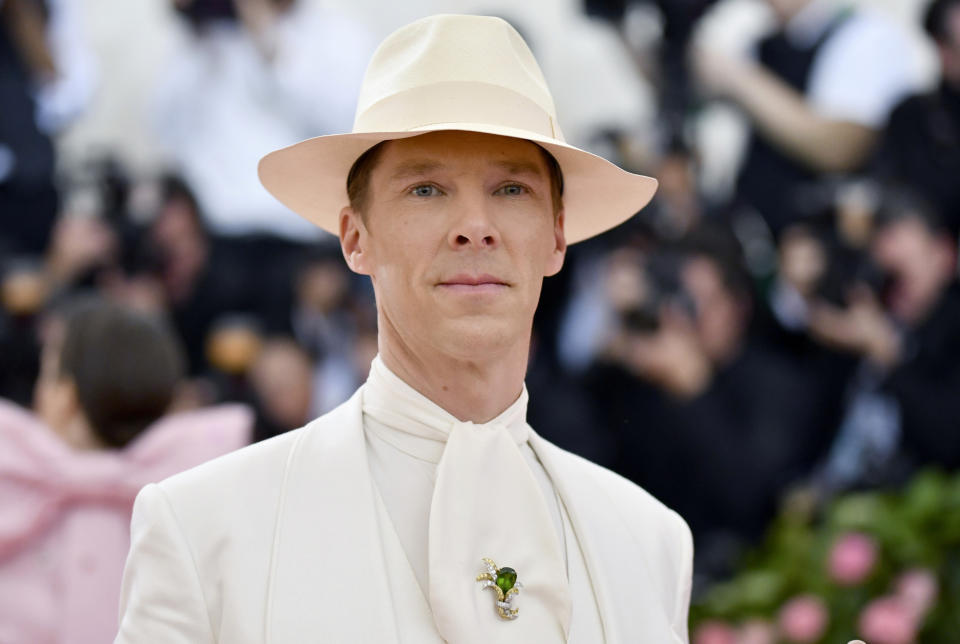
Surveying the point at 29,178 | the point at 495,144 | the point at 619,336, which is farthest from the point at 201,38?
the point at 495,144

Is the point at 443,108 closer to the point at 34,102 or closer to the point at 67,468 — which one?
the point at 67,468

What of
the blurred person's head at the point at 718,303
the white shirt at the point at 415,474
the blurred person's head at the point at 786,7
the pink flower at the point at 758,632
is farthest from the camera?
the blurred person's head at the point at 786,7

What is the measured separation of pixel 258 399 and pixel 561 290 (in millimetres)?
1559

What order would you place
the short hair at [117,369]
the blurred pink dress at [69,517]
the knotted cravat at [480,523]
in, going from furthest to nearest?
1. the short hair at [117,369]
2. the blurred pink dress at [69,517]
3. the knotted cravat at [480,523]

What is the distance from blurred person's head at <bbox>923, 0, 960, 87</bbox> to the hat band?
5.82 metres

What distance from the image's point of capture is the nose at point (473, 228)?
7.41 ft

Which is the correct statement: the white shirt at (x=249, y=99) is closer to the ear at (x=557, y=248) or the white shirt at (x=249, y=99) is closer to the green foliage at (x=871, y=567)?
the green foliage at (x=871, y=567)

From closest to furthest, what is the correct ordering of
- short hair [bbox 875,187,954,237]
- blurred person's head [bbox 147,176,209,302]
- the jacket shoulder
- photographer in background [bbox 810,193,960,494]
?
1. the jacket shoulder
2. photographer in background [bbox 810,193,960,494]
3. short hair [bbox 875,187,954,237]
4. blurred person's head [bbox 147,176,209,302]

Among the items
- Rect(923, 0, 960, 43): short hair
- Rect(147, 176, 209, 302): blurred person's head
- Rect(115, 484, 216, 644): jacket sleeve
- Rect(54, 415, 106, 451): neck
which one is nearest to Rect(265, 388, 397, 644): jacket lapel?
Rect(115, 484, 216, 644): jacket sleeve

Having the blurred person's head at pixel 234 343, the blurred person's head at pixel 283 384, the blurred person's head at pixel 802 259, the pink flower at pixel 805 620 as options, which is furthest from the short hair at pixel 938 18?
the blurred person's head at pixel 234 343

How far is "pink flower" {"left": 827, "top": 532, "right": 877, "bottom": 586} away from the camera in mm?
5812

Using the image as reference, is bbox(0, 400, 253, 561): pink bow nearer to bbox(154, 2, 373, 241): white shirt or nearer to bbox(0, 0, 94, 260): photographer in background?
bbox(0, 0, 94, 260): photographer in background

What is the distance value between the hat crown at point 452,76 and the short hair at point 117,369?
1.44 metres

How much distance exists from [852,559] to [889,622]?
30cm
